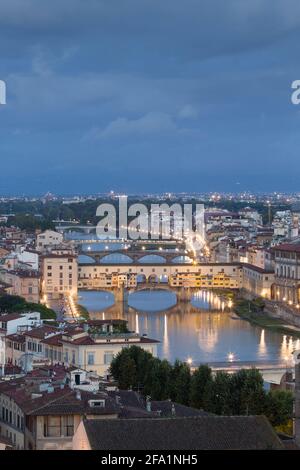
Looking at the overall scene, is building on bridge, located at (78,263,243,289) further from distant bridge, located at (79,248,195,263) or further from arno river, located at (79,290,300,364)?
distant bridge, located at (79,248,195,263)

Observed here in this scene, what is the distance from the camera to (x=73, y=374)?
291 inches

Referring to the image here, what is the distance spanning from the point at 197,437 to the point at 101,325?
23.7ft

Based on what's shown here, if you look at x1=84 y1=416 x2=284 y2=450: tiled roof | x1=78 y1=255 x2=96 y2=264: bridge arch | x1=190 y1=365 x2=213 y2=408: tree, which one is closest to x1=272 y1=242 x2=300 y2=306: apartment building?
x1=78 y1=255 x2=96 y2=264: bridge arch

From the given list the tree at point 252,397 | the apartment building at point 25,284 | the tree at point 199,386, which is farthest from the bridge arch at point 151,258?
the tree at point 252,397

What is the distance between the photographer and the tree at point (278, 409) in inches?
302

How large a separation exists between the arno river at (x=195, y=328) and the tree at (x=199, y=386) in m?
3.39

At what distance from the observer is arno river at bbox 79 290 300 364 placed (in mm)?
13062

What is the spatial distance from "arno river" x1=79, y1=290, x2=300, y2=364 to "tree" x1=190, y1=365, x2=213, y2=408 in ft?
11.1

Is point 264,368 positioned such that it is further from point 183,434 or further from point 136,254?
point 136,254

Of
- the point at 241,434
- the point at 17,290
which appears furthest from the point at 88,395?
the point at 17,290

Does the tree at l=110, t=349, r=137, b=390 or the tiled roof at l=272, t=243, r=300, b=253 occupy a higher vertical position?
the tiled roof at l=272, t=243, r=300, b=253

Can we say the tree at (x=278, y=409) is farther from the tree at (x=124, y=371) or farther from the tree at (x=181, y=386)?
the tree at (x=124, y=371)
